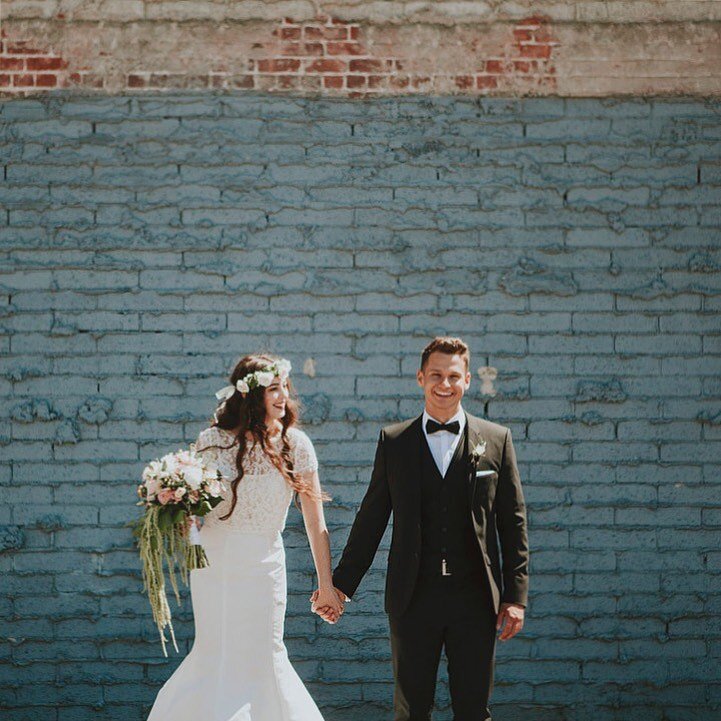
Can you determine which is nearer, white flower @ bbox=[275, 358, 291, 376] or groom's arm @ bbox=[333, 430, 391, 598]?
groom's arm @ bbox=[333, 430, 391, 598]

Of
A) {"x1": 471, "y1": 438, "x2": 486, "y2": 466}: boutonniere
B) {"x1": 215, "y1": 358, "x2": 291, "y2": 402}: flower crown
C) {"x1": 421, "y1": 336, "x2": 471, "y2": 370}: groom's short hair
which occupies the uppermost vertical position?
{"x1": 421, "y1": 336, "x2": 471, "y2": 370}: groom's short hair

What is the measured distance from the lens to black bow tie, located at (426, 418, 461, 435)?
483 cm

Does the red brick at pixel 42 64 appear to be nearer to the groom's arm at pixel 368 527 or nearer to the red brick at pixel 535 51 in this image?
the red brick at pixel 535 51

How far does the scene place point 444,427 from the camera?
483 centimetres

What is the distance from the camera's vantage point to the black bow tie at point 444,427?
4832 mm

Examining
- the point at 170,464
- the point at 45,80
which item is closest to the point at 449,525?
the point at 170,464

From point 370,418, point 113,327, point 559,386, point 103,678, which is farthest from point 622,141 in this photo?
point 103,678

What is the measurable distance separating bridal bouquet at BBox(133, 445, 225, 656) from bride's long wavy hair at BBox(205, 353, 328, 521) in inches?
6.9

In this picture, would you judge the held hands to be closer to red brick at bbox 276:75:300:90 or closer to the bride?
the bride

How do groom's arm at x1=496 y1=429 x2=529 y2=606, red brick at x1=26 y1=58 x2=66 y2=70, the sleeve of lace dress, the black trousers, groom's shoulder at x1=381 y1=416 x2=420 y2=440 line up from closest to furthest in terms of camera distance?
the black trousers < groom's arm at x1=496 y1=429 x2=529 y2=606 < groom's shoulder at x1=381 y1=416 x2=420 y2=440 < the sleeve of lace dress < red brick at x1=26 y1=58 x2=66 y2=70

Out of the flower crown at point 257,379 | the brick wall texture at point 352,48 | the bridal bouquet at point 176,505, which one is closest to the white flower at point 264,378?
the flower crown at point 257,379

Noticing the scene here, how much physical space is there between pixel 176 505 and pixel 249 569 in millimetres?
479

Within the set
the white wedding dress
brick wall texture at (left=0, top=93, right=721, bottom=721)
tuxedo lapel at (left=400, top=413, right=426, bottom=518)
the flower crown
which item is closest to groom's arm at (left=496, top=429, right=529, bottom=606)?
tuxedo lapel at (left=400, top=413, right=426, bottom=518)

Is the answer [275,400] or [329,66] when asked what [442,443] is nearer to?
[275,400]
